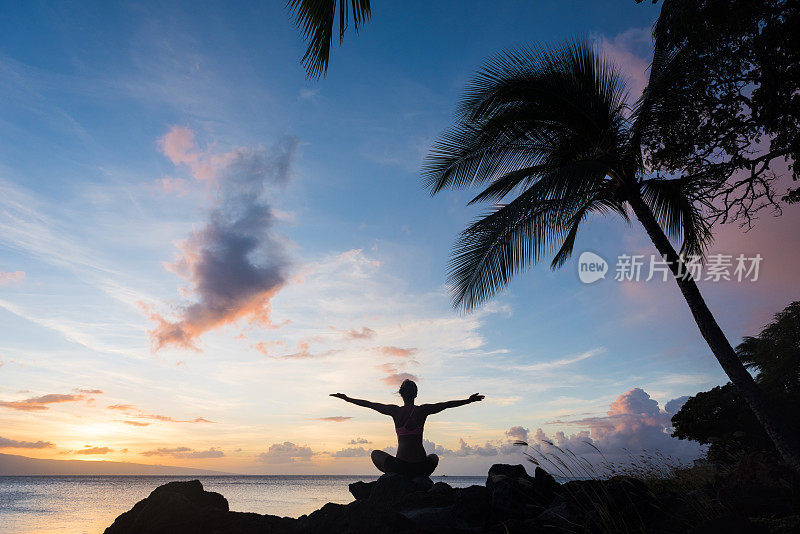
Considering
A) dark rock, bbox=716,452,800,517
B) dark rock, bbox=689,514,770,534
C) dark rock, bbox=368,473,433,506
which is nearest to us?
dark rock, bbox=689,514,770,534

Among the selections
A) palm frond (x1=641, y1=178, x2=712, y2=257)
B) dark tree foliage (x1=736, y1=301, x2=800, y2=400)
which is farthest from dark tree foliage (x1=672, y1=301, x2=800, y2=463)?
palm frond (x1=641, y1=178, x2=712, y2=257)

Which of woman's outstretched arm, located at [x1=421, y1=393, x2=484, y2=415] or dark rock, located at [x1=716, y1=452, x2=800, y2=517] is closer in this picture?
dark rock, located at [x1=716, y1=452, x2=800, y2=517]

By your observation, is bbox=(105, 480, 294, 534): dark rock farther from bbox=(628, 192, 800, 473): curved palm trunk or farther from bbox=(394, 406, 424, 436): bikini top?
bbox=(628, 192, 800, 473): curved palm trunk

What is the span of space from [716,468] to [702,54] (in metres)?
8.74

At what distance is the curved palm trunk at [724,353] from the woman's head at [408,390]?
5744 mm

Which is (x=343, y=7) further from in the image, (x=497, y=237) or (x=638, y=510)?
(x=638, y=510)

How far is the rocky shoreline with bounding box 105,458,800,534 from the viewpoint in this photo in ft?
19.5

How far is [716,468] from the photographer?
10.6 meters

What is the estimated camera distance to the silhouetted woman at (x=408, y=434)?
1006 centimetres

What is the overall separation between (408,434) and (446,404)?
107cm

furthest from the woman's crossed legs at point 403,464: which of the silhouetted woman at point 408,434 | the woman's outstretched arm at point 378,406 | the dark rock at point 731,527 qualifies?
the dark rock at point 731,527

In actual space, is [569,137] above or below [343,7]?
above

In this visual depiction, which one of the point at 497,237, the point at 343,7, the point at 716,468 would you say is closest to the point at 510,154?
the point at 497,237

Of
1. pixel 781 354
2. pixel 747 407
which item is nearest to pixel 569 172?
pixel 747 407
